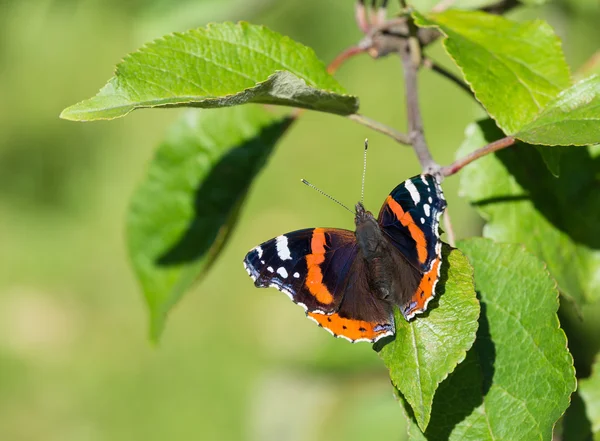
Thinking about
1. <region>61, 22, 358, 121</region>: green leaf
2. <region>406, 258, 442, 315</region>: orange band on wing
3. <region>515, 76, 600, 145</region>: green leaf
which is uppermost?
<region>61, 22, 358, 121</region>: green leaf

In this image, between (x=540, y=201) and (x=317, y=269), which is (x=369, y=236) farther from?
(x=540, y=201)

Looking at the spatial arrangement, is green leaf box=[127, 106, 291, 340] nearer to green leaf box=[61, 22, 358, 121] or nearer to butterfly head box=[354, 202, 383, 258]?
butterfly head box=[354, 202, 383, 258]

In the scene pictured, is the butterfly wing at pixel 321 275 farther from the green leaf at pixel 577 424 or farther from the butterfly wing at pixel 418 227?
the green leaf at pixel 577 424

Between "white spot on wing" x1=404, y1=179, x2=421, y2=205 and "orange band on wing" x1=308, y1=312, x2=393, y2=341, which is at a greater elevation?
"white spot on wing" x1=404, y1=179, x2=421, y2=205

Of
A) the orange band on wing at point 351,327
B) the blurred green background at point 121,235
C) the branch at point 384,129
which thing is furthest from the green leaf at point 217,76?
the blurred green background at point 121,235

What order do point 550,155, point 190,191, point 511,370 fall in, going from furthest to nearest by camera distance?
point 190,191
point 550,155
point 511,370

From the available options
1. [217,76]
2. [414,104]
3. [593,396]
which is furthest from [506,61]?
[593,396]

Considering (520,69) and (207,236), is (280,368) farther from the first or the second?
(520,69)

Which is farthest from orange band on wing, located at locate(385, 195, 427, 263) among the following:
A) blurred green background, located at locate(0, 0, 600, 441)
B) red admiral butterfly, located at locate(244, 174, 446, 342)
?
blurred green background, located at locate(0, 0, 600, 441)
